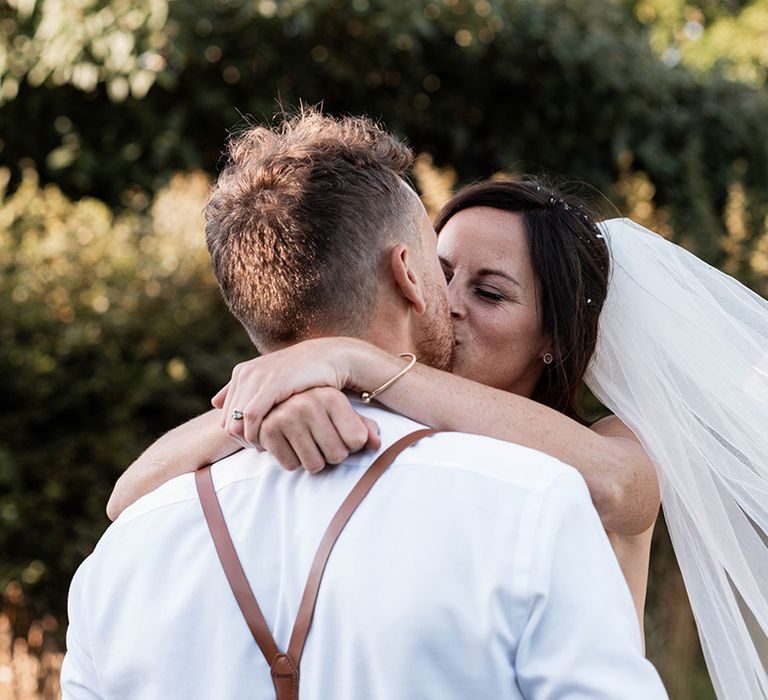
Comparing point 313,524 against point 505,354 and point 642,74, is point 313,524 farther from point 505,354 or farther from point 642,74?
point 642,74

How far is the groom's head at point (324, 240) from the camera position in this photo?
5.80 feet

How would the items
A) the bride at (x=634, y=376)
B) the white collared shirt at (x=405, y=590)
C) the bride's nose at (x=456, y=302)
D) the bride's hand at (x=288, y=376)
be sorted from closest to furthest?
the white collared shirt at (x=405, y=590)
the bride's hand at (x=288, y=376)
the bride at (x=634, y=376)
the bride's nose at (x=456, y=302)

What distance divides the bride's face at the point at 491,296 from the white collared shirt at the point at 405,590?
0.98 metres

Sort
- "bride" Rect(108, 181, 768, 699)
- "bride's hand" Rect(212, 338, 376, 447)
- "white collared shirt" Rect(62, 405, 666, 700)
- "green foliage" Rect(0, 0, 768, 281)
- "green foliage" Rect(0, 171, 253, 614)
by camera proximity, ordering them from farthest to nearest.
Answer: "green foliage" Rect(0, 0, 768, 281)
"green foliage" Rect(0, 171, 253, 614)
"bride" Rect(108, 181, 768, 699)
"bride's hand" Rect(212, 338, 376, 447)
"white collared shirt" Rect(62, 405, 666, 700)

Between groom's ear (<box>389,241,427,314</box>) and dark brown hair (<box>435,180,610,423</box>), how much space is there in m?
0.94

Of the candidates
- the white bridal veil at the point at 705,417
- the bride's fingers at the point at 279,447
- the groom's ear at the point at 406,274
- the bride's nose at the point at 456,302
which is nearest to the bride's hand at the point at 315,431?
the bride's fingers at the point at 279,447

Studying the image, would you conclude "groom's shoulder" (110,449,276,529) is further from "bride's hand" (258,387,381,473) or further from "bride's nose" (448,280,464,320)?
"bride's nose" (448,280,464,320)

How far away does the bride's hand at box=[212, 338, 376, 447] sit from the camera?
175cm

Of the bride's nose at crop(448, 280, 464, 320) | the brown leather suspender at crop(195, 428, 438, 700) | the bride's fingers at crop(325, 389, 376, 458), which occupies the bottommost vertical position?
the brown leather suspender at crop(195, 428, 438, 700)

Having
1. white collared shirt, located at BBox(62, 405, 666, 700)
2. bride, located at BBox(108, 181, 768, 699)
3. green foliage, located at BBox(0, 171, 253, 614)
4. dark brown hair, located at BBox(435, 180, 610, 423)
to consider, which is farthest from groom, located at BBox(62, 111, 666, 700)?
green foliage, located at BBox(0, 171, 253, 614)

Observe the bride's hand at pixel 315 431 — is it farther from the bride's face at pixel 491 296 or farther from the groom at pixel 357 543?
the bride's face at pixel 491 296

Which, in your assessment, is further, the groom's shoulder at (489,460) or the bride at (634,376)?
the bride at (634,376)

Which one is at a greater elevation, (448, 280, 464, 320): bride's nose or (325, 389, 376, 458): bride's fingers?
(325, 389, 376, 458): bride's fingers

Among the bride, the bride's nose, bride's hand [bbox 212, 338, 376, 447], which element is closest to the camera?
bride's hand [bbox 212, 338, 376, 447]
